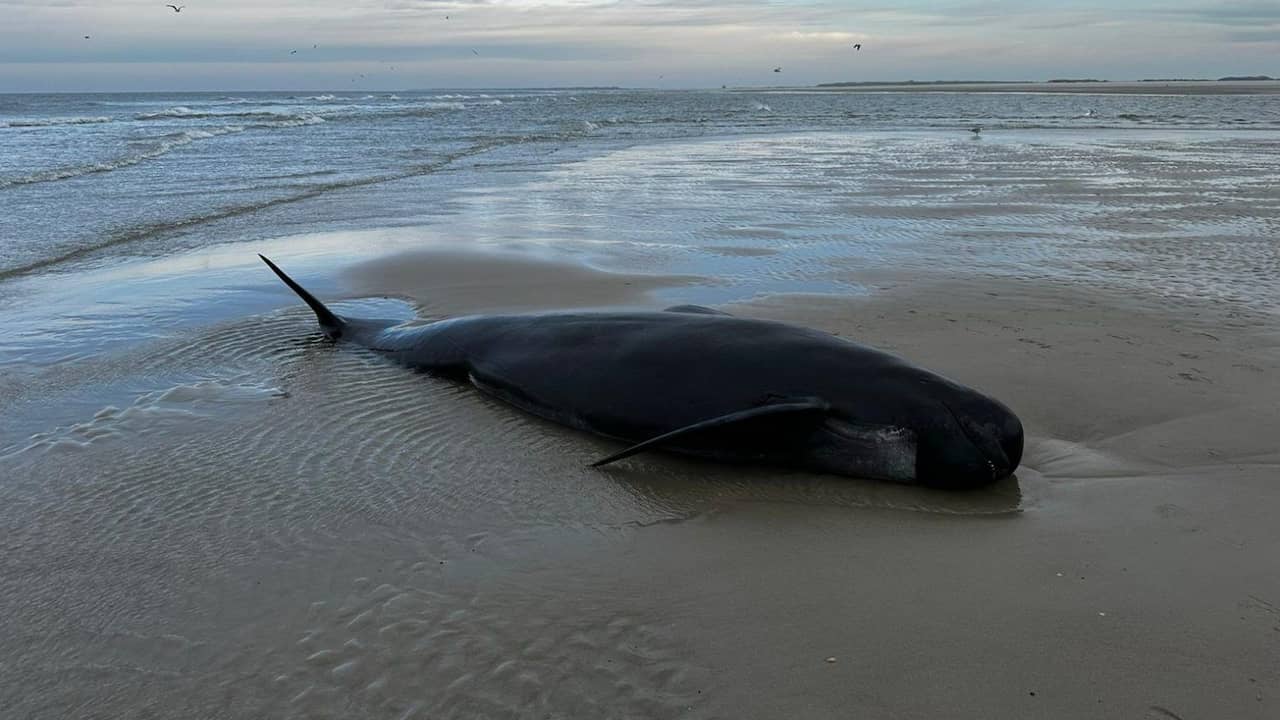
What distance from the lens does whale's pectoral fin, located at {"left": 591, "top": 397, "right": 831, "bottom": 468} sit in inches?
153

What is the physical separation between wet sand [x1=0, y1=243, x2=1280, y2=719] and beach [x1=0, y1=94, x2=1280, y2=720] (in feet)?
0.05

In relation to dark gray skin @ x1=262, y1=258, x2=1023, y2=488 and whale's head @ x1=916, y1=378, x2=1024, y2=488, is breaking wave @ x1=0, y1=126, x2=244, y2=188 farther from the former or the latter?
whale's head @ x1=916, y1=378, x2=1024, y2=488

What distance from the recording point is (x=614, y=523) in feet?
12.1

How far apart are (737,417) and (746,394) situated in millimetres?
460

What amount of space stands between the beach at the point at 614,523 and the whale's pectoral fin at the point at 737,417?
227mm

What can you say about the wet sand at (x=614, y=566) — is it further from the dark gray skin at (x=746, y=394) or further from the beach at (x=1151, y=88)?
the beach at (x=1151, y=88)

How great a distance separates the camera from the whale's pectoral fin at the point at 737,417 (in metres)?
3.88

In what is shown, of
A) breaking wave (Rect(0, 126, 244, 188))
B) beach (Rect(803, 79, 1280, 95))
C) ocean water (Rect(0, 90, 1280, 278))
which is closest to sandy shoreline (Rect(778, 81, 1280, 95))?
beach (Rect(803, 79, 1280, 95))

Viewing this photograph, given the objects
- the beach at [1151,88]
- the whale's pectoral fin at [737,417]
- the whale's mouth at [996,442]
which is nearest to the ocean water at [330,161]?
the whale's pectoral fin at [737,417]

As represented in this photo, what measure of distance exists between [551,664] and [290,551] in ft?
4.18

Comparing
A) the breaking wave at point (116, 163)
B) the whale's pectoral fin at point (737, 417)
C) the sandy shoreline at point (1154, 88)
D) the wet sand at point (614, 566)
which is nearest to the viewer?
the wet sand at point (614, 566)

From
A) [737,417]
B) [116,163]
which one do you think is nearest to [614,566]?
[737,417]

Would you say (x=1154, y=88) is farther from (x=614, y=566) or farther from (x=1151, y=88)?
(x=614, y=566)

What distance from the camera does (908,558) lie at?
3.36 meters
